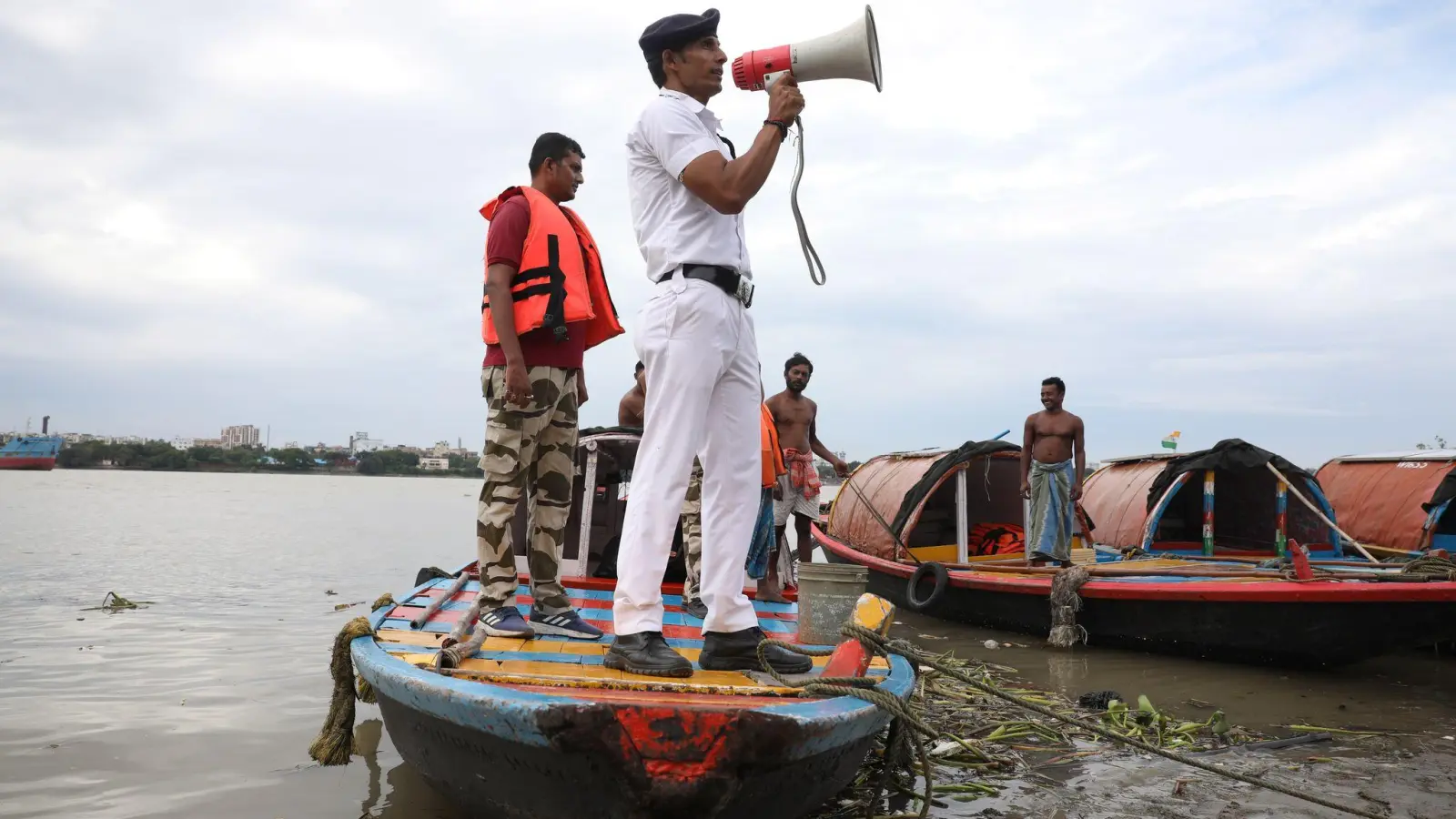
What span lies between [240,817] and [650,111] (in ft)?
9.92

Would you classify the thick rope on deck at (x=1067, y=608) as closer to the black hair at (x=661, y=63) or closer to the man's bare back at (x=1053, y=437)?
the man's bare back at (x=1053, y=437)

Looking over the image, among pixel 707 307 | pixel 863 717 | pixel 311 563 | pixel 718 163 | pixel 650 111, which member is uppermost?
pixel 650 111

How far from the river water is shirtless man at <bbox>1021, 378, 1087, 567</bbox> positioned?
153 centimetres

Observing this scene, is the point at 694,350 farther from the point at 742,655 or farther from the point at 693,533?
the point at 693,533

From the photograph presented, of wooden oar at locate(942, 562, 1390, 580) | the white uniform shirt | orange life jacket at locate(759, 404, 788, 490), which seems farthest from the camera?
wooden oar at locate(942, 562, 1390, 580)

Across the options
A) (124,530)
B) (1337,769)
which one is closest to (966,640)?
(1337,769)

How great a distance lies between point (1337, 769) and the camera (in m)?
4.29

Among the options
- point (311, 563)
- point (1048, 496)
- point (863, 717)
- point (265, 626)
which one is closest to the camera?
point (863, 717)

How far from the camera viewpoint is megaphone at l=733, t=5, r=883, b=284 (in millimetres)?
2914

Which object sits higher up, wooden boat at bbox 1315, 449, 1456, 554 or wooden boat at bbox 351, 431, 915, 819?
wooden boat at bbox 1315, 449, 1456, 554

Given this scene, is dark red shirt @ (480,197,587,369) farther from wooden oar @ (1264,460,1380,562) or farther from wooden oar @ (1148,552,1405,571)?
wooden oar @ (1264,460,1380,562)

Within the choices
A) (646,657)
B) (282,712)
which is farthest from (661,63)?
(282,712)

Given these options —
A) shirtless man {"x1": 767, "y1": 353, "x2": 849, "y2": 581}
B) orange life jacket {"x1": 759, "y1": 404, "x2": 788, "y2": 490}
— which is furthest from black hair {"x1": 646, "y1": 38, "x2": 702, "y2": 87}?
shirtless man {"x1": 767, "y1": 353, "x2": 849, "y2": 581}

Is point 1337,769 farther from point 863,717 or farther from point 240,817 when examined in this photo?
point 240,817
